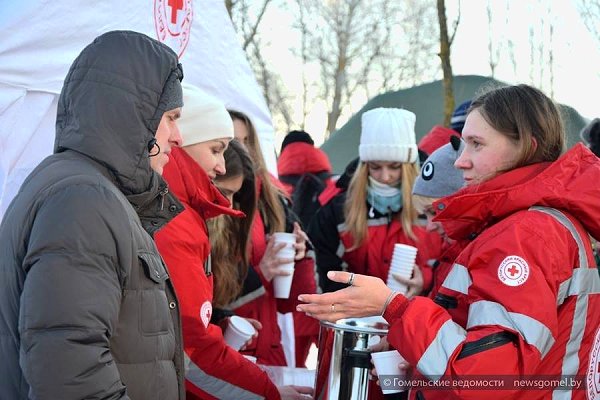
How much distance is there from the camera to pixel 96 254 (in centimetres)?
168

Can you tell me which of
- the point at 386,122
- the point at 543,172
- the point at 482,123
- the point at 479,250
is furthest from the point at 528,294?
the point at 386,122

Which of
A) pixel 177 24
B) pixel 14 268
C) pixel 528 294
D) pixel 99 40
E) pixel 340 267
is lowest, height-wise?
pixel 340 267

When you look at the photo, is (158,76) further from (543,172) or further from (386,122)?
(386,122)

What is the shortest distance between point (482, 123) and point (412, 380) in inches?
34.1

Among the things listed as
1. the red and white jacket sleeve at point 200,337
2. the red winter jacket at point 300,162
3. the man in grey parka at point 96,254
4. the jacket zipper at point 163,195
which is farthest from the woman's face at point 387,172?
the red winter jacket at point 300,162

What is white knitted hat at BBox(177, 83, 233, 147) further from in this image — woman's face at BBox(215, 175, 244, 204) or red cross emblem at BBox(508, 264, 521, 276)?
red cross emblem at BBox(508, 264, 521, 276)

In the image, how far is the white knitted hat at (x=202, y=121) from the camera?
310 cm

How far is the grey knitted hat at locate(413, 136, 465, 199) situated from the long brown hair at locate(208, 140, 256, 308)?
2.97 ft

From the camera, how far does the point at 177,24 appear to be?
4.01 m

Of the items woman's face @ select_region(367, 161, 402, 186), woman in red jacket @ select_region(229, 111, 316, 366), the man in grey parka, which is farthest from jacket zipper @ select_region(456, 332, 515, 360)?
woman's face @ select_region(367, 161, 402, 186)

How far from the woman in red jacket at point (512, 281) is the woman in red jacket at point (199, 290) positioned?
54 cm

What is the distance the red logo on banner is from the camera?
3814 mm

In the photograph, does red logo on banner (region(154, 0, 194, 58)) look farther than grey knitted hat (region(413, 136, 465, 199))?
Yes

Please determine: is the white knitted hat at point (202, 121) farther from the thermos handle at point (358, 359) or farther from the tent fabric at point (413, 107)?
the tent fabric at point (413, 107)
